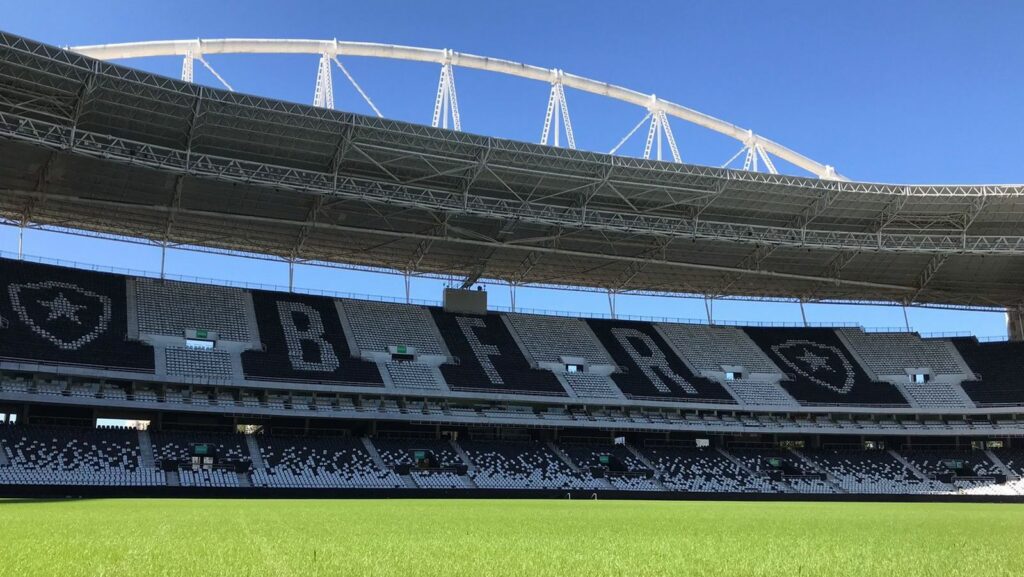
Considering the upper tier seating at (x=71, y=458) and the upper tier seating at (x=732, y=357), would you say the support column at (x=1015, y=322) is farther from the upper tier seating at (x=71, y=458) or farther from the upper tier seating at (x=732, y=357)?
the upper tier seating at (x=71, y=458)

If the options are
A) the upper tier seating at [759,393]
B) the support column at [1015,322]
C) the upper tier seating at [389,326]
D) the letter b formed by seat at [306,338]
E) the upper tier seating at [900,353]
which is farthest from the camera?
the support column at [1015,322]

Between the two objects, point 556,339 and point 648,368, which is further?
point 556,339

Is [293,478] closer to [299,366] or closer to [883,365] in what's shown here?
[299,366]

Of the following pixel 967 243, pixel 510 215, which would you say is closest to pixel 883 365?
pixel 967 243

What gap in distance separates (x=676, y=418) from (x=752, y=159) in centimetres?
1660

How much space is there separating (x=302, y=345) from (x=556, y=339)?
1735 centimetres

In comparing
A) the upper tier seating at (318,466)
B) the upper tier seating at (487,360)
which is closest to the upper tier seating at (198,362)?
the upper tier seating at (318,466)

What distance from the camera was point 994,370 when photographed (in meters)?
55.1

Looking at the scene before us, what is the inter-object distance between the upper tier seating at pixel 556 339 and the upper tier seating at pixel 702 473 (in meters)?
7.55

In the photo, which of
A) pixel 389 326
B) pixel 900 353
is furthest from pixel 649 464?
pixel 900 353

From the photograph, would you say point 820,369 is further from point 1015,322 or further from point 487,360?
point 487,360

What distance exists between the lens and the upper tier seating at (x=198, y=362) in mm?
41344

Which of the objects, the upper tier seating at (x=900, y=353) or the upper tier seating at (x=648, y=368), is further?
the upper tier seating at (x=900, y=353)

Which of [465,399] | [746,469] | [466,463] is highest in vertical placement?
[465,399]
